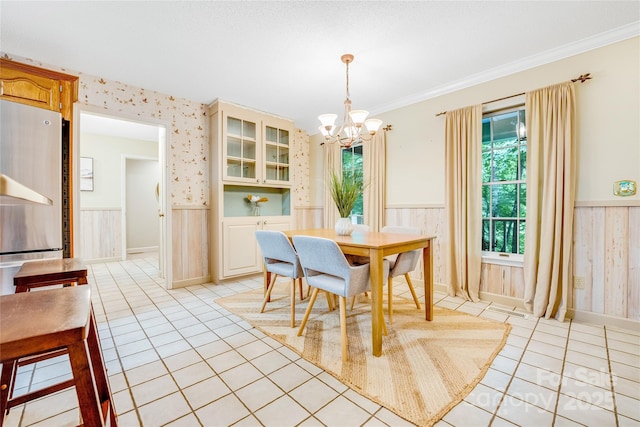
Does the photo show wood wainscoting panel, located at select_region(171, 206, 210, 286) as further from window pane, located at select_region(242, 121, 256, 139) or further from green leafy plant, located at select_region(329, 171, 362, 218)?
green leafy plant, located at select_region(329, 171, 362, 218)

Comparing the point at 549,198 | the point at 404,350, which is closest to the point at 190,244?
the point at 404,350

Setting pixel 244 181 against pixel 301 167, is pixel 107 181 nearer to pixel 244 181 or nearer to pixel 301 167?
pixel 244 181

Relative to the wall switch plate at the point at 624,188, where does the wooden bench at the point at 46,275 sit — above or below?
below

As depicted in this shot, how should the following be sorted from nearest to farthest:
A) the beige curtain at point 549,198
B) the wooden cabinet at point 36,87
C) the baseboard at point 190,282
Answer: the wooden cabinet at point 36,87
the beige curtain at point 549,198
the baseboard at point 190,282

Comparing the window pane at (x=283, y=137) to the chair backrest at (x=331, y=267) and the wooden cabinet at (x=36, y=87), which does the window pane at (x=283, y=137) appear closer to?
the wooden cabinet at (x=36, y=87)

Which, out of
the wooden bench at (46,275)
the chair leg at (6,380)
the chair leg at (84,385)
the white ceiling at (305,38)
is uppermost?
the white ceiling at (305,38)

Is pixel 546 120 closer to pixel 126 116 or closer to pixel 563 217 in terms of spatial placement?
pixel 563 217

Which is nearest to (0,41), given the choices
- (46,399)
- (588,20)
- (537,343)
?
(46,399)

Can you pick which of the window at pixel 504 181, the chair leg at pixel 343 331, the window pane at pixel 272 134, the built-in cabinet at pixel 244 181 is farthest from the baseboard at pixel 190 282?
the window at pixel 504 181

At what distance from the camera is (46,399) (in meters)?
1.46

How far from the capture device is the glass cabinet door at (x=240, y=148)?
375 cm

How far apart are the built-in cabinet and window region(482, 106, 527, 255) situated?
2.73 m

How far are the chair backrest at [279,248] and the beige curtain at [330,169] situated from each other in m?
2.15

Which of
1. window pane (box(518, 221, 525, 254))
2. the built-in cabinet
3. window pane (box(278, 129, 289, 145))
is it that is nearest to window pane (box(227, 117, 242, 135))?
the built-in cabinet
